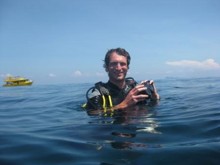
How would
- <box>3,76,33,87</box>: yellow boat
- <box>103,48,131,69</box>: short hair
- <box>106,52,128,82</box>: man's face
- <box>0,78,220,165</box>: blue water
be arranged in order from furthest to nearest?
1. <box>3,76,33,87</box>: yellow boat
2. <box>103,48,131,69</box>: short hair
3. <box>106,52,128,82</box>: man's face
4. <box>0,78,220,165</box>: blue water

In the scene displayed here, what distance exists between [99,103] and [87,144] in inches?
110

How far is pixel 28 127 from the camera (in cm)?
609

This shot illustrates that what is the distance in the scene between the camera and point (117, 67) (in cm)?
676

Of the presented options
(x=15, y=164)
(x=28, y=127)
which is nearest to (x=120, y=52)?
(x=28, y=127)

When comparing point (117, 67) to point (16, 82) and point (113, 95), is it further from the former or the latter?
point (16, 82)

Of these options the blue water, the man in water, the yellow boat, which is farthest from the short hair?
the yellow boat

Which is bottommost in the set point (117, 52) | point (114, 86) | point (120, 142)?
point (120, 142)

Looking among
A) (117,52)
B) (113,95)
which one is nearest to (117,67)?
(117,52)

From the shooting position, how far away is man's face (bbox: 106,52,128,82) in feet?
22.2

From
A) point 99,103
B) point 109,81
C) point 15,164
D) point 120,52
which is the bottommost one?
point 15,164

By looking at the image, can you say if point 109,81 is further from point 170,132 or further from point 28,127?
point 170,132

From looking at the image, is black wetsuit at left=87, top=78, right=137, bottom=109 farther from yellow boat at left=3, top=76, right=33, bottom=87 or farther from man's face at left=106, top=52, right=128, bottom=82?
yellow boat at left=3, top=76, right=33, bottom=87

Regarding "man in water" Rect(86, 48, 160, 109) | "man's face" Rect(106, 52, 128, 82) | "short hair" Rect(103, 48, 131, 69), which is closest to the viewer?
"man in water" Rect(86, 48, 160, 109)

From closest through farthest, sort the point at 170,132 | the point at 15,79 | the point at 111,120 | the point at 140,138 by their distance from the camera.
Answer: the point at 140,138 < the point at 170,132 < the point at 111,120 < the point at 15,79
